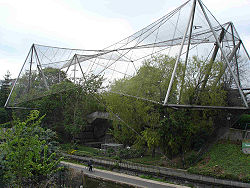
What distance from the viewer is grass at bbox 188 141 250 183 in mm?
14562

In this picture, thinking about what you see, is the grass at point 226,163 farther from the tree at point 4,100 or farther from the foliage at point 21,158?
the tree at point 4,100

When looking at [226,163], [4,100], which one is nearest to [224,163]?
[226,163]

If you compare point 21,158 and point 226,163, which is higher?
point 21,158

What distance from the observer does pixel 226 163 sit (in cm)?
1642

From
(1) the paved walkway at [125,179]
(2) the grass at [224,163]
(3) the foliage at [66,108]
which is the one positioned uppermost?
(3) the foliage at [66,108]

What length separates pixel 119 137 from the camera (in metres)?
26.5

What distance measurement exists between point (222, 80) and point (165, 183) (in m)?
8.77

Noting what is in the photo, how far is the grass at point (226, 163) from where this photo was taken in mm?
14562

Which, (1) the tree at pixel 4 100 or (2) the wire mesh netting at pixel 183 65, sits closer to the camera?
(2) the wire mesh netting at pixel 183 65

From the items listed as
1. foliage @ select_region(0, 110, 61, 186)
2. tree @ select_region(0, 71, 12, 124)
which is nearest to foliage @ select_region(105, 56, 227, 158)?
foliage @ select_region(0, 110, 61, 186)

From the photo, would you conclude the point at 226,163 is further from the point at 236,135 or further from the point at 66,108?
the point at 66,108

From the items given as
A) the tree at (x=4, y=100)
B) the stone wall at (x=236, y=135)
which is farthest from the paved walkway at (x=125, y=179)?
the tree at (x=4, y=100)

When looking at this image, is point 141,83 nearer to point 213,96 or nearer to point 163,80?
point 163,80

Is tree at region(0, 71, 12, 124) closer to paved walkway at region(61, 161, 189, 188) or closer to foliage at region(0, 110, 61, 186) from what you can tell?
paved walkway at region(61, 161, 189, 188)
